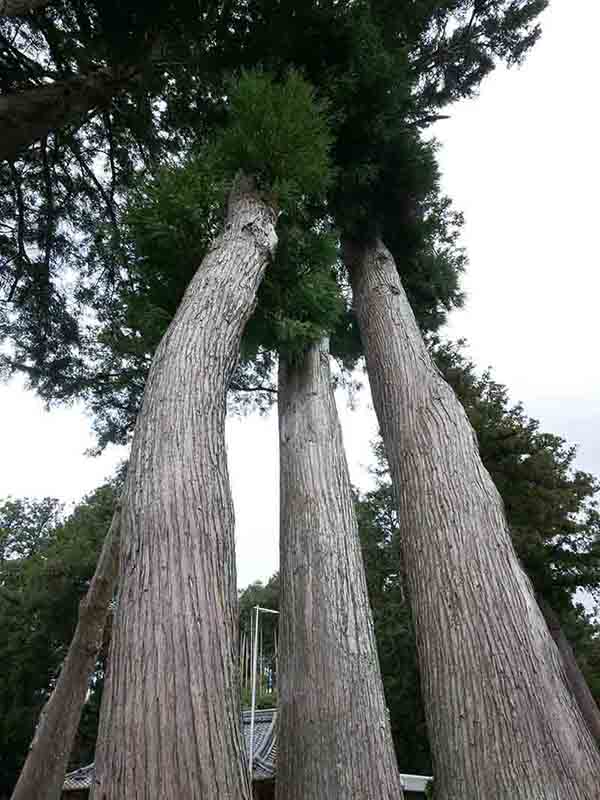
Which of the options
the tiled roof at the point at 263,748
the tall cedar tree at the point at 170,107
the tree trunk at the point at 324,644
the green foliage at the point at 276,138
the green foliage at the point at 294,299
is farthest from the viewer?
the tiled roof at the point at 263,748

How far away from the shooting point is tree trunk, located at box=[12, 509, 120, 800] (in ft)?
13.0

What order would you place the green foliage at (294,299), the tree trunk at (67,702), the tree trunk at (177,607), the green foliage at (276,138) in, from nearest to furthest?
the tree trunk at (177,607) → the green foliage at (276,138) → the green foliage at (294,299) → the tree trunk at (67,702)

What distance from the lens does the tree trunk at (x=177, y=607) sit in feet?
3.92

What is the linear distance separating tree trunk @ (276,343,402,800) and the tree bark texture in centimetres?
466

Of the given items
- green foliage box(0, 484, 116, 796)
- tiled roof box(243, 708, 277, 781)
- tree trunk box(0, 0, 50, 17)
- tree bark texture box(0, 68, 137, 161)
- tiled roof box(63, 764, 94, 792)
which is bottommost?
tiled roof box(63, 764, 94, 792)

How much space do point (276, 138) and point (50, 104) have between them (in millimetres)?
3390

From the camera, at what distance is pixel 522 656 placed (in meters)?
2.13

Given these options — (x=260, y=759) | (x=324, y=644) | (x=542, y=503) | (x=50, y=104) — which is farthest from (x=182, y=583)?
(x=260, y=759)

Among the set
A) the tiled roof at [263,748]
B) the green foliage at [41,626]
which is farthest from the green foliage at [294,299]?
the green foliage at [41,626]

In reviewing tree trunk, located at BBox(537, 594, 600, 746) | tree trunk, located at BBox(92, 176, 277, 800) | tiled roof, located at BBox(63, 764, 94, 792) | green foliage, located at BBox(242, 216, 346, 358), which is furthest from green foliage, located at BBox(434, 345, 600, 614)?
tiled roof, located at BBox(63, 764, 94, 792)

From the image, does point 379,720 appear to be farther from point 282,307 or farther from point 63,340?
point 63,340

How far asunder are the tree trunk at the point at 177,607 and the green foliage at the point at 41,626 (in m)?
12.1

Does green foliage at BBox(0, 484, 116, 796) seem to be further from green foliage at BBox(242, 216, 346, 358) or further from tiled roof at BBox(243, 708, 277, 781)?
green foliage at BBox(242, 216, 346, 358)

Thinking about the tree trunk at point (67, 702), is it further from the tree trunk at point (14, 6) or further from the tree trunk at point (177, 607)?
the tree trunk at point (14, 6)
